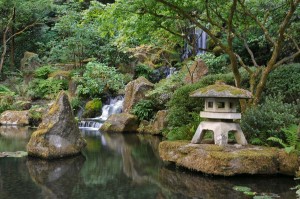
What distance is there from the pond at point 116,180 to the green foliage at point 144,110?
625 cm

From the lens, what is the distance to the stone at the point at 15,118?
19047 mm

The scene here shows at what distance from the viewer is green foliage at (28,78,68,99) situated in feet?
74.1

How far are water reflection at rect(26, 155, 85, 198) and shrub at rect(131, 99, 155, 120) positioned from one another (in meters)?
7.08

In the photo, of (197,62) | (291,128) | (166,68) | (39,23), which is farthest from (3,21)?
(291,128)

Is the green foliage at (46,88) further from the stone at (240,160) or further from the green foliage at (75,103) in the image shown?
the stone at (240,160)

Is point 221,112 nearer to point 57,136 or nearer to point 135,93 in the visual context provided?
point 57,136

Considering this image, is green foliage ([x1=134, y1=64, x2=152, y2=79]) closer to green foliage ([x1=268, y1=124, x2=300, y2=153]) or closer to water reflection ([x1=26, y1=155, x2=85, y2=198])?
water reflection ([x1=26, y1=155, x2=85, y2=198])

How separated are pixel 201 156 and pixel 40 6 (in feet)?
69.9

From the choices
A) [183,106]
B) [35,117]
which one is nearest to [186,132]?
[183,106]

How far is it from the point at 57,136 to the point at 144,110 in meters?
7.64

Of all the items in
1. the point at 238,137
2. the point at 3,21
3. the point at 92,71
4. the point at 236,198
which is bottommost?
the point at 236,198

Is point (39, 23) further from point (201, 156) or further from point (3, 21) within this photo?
point (201, 156)

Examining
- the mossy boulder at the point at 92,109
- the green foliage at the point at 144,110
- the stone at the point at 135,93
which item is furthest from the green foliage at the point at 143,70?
the green foliage at the point at 144,110

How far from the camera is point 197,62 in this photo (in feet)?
55.7
